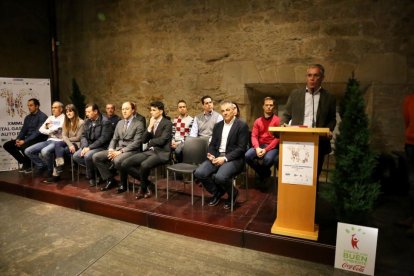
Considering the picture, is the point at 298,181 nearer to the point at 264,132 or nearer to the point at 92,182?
the point at 264,132

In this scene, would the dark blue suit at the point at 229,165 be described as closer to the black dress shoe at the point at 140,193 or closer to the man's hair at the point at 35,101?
the black dress shoe at the point at 140,193

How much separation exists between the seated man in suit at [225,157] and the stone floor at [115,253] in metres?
0.70

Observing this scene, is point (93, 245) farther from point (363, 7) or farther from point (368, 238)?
point (363, 7)

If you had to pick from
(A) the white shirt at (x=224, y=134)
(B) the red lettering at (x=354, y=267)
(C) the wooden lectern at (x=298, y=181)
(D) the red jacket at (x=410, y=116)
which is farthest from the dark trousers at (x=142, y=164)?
(D) the red jacket at (x=410, y=116)

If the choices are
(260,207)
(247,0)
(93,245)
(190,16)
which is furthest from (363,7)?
(93,245)

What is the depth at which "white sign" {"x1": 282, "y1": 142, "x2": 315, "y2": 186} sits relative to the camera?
2557 mm

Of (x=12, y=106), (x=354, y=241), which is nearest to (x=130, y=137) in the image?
(x=12, y=106)

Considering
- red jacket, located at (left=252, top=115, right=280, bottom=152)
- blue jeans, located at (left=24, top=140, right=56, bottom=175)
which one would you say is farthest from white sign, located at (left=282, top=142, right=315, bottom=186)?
blue jeans, located at (left=24, top=140, right=56, bottom=175)

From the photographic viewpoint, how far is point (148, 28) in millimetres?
5922

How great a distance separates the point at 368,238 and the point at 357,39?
320 centimetres

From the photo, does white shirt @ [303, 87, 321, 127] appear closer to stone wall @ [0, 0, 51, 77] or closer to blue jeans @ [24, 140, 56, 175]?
blue jeans @ [24, 140, 56, 175]

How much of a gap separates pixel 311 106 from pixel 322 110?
0.11 metres

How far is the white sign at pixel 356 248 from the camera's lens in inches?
89.3

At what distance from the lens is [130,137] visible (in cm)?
419
